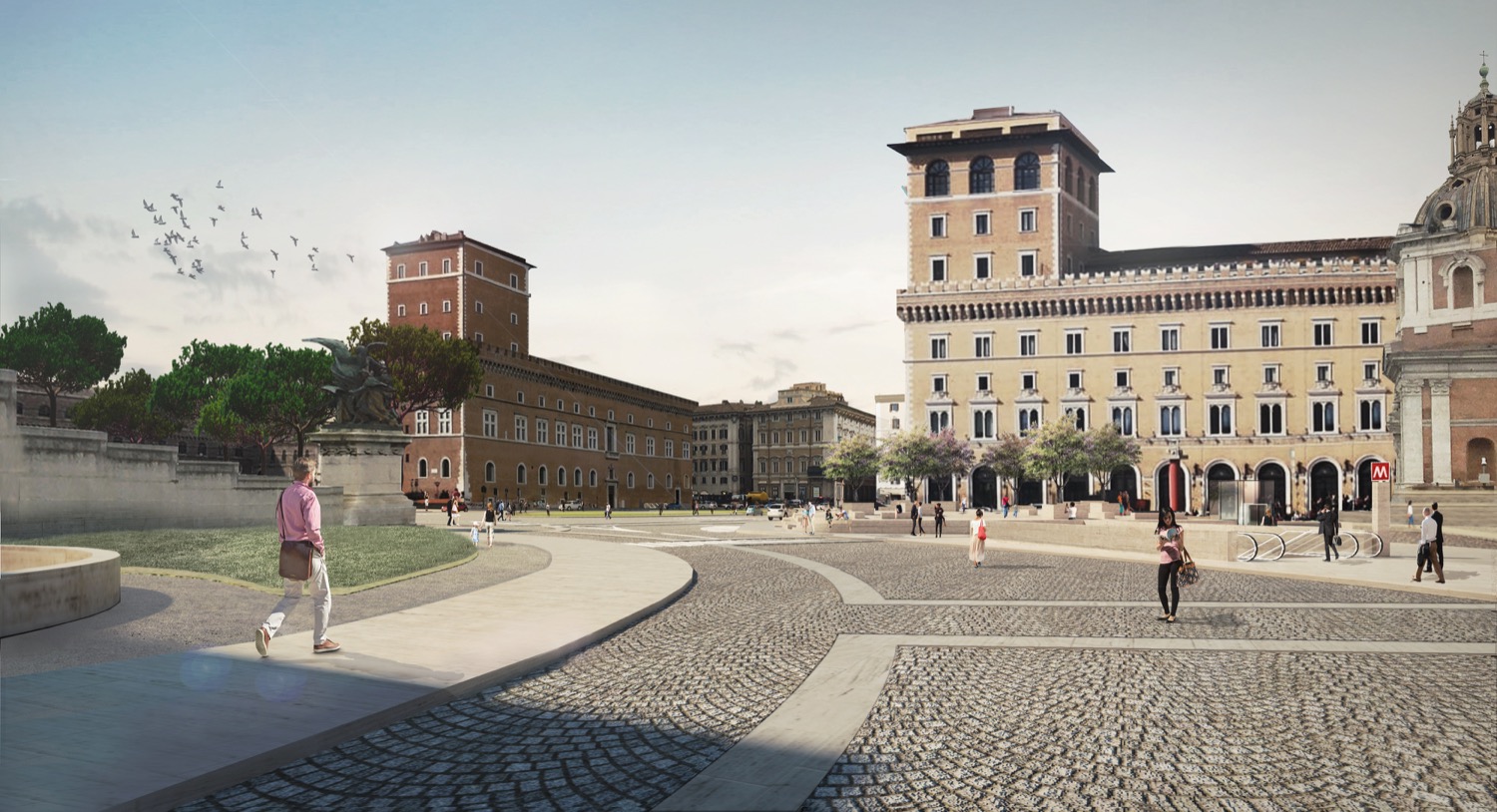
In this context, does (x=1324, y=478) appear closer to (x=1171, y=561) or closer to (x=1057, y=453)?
(x=1057, y=453)

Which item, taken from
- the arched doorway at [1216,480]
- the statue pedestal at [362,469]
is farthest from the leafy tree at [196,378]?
the arched doorway at [1216,480]

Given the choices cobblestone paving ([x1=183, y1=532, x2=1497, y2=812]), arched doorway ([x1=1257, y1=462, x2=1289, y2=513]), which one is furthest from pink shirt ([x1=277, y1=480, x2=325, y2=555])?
arched doorway ([x1=1257, y1=462, x2=1289, y2=513])

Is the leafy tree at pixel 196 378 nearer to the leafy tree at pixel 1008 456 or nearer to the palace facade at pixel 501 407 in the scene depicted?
the palace facade at pixel 501 407

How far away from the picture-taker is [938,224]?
89.8 m

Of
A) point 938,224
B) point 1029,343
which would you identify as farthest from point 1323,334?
point 938,224

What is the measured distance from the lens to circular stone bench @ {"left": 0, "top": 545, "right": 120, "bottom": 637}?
11.4 metres

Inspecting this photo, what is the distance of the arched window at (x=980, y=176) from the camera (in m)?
89.1

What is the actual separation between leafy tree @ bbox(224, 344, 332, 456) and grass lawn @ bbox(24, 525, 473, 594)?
46.4 metres

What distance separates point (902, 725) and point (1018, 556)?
2275cm

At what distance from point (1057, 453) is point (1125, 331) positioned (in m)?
13.4

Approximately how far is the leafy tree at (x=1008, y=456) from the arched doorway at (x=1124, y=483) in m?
7.30

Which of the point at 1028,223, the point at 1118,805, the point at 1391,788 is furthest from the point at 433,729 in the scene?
the point at 1028,223

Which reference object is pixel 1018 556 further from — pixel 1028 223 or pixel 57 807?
pixel 1028 223

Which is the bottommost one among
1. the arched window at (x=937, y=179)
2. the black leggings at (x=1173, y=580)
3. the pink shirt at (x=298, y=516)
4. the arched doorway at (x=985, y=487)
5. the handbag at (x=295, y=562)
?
the arched doorway at (x=985, y=487)
